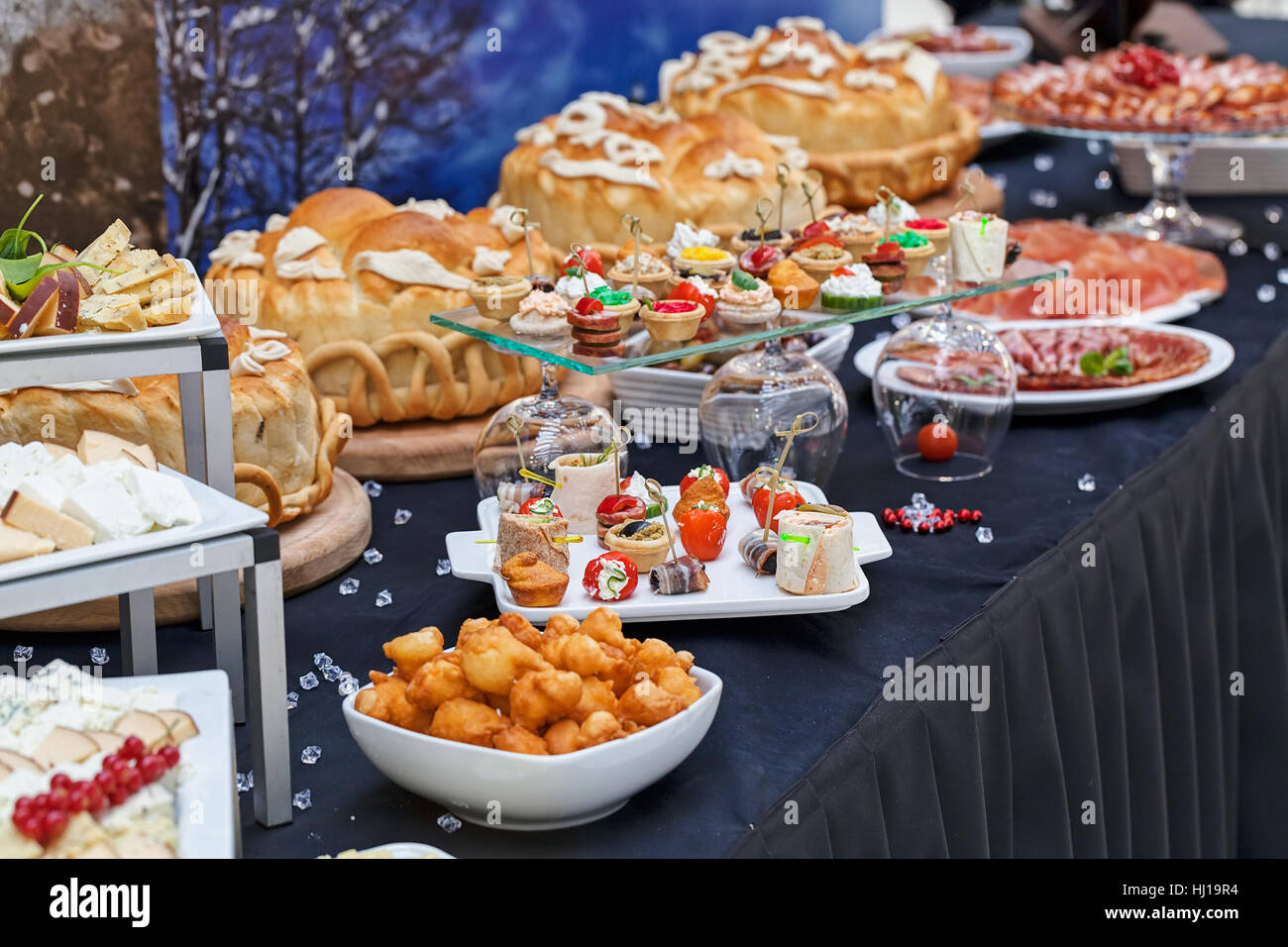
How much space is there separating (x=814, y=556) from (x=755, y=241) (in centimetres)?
66

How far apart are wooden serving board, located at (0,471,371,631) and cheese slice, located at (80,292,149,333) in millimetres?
334

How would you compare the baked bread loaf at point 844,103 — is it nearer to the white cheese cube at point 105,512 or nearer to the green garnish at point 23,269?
the green garnish at point 23,269

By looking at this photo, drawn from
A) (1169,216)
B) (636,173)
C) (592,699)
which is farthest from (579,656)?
(1169,216)

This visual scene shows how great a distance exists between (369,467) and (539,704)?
0.95 metres

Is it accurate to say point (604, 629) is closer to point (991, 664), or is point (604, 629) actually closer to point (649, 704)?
point (649, 704)

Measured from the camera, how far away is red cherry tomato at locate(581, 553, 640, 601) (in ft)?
5.03

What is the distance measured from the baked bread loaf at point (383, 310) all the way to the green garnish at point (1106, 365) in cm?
95

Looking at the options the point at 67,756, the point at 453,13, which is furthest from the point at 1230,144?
the point at 67,756

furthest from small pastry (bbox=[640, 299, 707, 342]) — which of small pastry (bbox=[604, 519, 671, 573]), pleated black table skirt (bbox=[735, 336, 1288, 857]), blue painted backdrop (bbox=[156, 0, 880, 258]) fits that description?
blue painted backdrop (bbox=[156, 0, 880, 258])

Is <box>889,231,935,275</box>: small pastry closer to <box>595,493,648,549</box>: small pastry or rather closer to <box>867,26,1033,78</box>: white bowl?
<box>595,493,648,549</box>: small pastry

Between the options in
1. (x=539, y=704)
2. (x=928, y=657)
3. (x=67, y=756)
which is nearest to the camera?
(x=67, y=756)

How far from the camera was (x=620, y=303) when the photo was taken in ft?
5.65

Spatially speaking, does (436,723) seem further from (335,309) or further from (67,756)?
(335,309)

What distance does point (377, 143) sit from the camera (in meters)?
3.04
